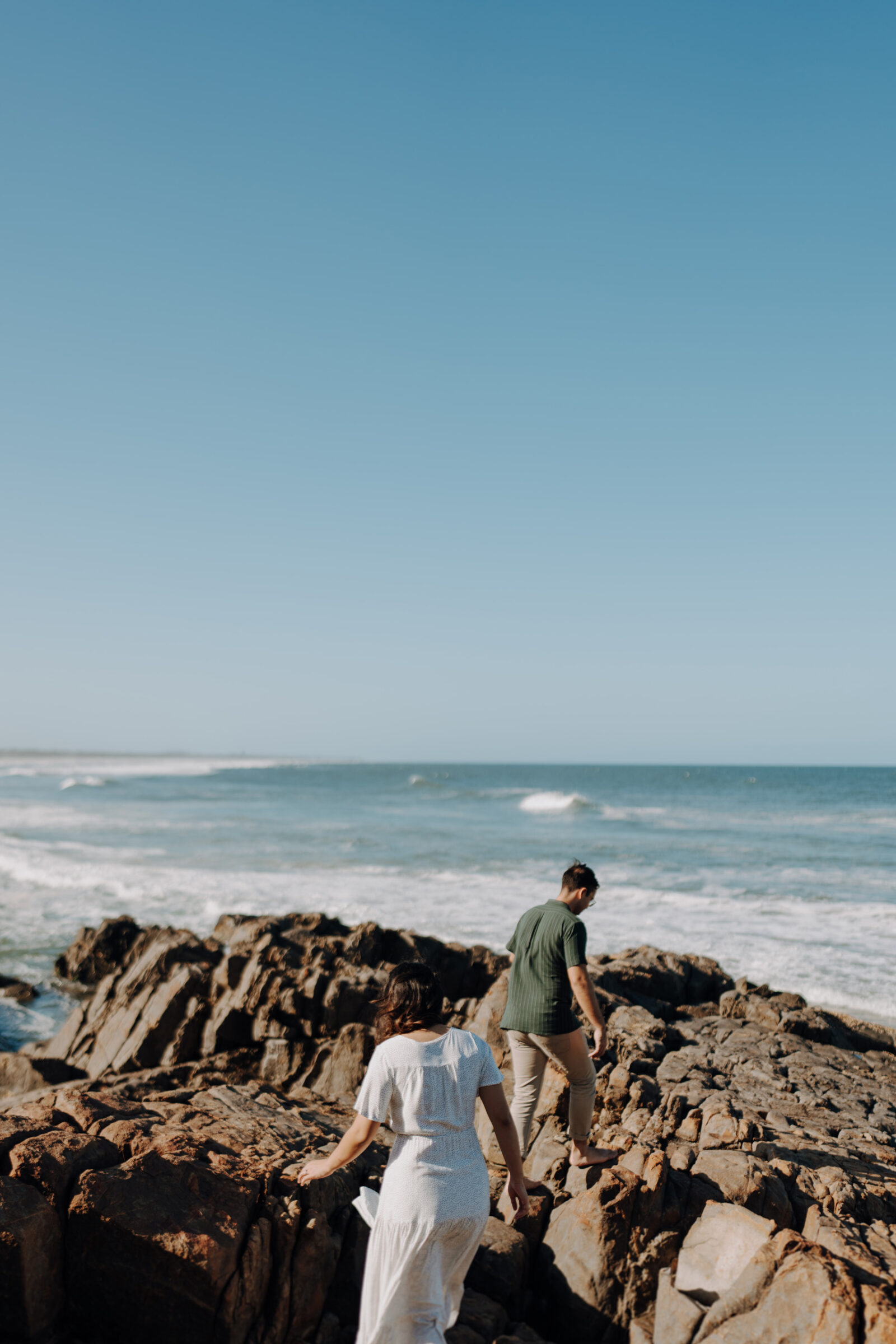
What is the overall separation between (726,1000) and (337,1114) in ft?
18.3

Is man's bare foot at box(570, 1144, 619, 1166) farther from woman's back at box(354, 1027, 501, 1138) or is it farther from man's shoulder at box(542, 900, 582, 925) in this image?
woman's back at box(354, 1027, 501, 1138)

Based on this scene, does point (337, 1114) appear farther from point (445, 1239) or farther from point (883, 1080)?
point (883, 1080)

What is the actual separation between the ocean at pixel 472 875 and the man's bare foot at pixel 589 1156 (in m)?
9.19

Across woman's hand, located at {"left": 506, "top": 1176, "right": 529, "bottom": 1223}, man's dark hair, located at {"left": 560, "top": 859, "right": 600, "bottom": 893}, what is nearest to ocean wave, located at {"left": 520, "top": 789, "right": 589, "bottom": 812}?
man's dark hair, located at {"left": 560, "top": 859, "right": 600, "bottom": 893}

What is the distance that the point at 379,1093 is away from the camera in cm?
349

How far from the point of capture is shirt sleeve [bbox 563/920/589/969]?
18.5 ft

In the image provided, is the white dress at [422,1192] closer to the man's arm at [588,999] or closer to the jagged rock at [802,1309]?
the jagged rock at [802,1309]

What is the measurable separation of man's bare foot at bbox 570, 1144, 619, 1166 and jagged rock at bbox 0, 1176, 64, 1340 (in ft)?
9.92

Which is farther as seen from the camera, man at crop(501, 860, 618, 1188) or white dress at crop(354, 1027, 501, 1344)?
man at crop(501, 860, 618, 1188)

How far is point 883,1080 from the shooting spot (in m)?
8.95

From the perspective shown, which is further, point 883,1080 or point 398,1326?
point 883,1080

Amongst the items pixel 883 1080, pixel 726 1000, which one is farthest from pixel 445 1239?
pixel 726 1000

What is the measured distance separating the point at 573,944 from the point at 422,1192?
2449mm

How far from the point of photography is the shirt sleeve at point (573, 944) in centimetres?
563
